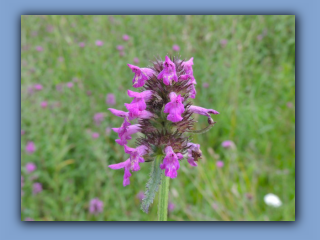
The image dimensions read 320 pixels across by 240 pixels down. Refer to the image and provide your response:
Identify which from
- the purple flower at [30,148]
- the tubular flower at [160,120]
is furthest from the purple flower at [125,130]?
the purple flower at [30,148]

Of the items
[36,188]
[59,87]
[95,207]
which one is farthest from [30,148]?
[59,87]

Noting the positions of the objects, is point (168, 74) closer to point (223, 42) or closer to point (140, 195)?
point (140, 195)

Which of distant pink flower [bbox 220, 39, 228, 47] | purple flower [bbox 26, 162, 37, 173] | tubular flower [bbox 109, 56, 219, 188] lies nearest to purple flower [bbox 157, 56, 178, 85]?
tubular flower [bbox 109, 56, 219, 188]

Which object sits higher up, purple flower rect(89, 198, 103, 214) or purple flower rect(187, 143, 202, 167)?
purple flower rect(187, 143, 202, 167)

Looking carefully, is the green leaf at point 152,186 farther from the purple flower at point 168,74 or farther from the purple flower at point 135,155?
the purple flower at point 168,74

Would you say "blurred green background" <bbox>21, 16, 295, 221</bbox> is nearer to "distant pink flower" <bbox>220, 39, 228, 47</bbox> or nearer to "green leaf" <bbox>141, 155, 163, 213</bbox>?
"distant pink flower" <bbox>220, 39, 228, 47</bbox>
